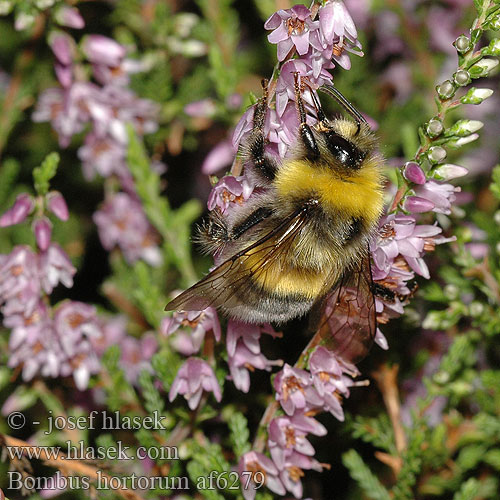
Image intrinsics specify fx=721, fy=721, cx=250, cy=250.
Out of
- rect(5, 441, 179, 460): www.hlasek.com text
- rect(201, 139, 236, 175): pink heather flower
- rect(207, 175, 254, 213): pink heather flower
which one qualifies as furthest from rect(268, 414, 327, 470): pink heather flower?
rect(201, 139, 236, 175): pink heather flower

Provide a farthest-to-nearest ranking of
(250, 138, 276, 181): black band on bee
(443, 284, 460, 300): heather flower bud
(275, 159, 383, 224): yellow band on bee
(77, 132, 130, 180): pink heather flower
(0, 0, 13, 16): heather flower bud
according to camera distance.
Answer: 1. (77, 132, 130, 180): pink heather flower
2. (0, 0, 13, 16): heather flower bud
3. (443, 284, 460, 300): heather flower bud
4. (250, 138, 276, 181): black band on bee
5. (275, 159, 383, 224): yellow band on bee

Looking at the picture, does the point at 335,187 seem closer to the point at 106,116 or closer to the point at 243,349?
the point at 243,349

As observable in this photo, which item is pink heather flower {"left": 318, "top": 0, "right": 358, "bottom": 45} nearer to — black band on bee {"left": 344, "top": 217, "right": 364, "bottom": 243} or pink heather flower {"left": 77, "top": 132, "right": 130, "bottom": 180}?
black band on bee {"left": 344, "top": 217, "right": 364, "bottom": 243}

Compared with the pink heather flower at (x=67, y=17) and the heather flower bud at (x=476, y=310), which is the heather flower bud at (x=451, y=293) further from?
the pink heather flower at (x=67, y=17)

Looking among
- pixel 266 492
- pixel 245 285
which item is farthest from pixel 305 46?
pixel 266 492

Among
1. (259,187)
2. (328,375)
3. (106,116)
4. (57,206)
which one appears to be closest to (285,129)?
(259,187)

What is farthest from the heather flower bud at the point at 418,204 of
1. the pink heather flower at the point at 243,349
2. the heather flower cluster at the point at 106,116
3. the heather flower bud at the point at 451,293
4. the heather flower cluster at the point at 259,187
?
the heather flower cluster at the point at 106,116
